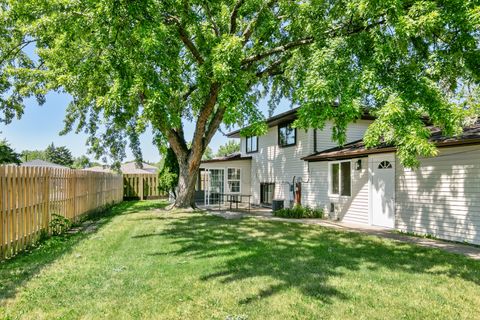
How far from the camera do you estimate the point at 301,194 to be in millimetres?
15695

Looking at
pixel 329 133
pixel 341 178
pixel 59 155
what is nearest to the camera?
pixel 341 178

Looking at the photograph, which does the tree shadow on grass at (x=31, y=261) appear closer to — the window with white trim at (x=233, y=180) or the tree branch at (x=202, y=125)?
the tree branch at (x=202, y=125)

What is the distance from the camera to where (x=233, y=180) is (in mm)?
20922

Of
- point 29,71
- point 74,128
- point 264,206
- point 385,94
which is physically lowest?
point 264,206

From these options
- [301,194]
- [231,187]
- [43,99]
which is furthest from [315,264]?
[43,99]

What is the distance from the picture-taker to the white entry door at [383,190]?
35.9 feet

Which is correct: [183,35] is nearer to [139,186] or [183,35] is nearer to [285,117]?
[285,117]

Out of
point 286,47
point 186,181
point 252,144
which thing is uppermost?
point 286,47

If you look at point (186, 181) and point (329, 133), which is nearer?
→ point (186, 181)

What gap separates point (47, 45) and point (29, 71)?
190cm

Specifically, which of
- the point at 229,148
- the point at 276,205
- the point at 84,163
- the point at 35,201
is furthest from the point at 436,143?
the point at 229,148

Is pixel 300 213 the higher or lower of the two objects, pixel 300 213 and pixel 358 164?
the lower

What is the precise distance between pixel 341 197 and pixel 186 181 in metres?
6.72

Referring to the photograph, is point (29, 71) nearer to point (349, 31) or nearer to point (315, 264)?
point (349, 31)
